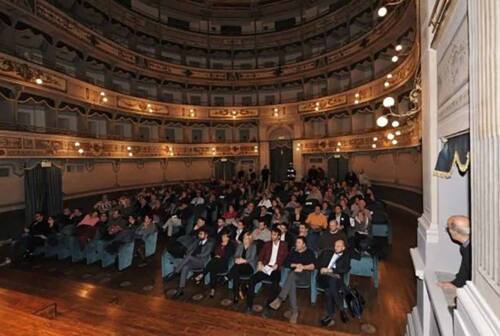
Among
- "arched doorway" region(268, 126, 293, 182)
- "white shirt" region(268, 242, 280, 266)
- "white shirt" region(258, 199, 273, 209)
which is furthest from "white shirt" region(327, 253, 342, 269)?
"arched doorway" region(268, 126, 293, 182)

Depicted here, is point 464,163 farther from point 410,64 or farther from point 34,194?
point 34,194

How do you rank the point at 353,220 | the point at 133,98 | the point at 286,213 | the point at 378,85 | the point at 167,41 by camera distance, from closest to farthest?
the point at 353,220 → the point at 286,213 → the point at 378,85 → the point at 133,98 → the point at 167,41

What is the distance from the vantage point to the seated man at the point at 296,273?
511 centimetres

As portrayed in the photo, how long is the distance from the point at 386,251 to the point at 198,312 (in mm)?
5697

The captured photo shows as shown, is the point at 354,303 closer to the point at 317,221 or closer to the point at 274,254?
the point at 274,254

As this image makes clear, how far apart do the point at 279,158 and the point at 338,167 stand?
538cm

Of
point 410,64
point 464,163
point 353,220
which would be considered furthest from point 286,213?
point 410,64

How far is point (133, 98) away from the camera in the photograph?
61.9 feet

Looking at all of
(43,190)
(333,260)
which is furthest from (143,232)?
(43,190)

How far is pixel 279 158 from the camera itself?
80.2 ft

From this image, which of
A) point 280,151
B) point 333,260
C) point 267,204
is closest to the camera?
point 333,260

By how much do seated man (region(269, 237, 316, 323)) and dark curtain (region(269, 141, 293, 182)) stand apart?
738 inches

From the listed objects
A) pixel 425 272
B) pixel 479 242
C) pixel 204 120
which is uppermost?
pixel 204 120

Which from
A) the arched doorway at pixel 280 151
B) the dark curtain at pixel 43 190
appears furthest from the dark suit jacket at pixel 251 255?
the arched doorway at pixel 280 151
